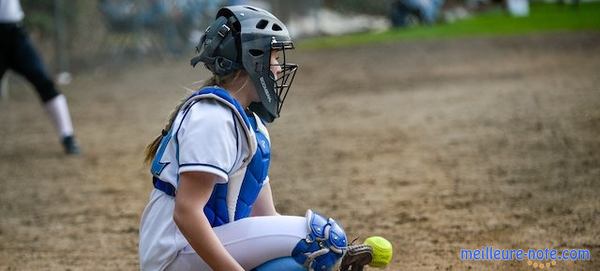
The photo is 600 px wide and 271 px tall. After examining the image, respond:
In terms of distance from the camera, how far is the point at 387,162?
7488mm

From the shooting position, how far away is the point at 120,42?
16109 millimetres

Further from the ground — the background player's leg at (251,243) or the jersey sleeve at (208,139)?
the jersey sleeve at (208,139)

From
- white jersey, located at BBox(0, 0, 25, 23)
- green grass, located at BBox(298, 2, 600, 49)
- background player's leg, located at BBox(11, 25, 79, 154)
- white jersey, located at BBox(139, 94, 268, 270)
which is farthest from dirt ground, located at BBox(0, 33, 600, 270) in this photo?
green grass, located at BBox(298, 2, 600, 49)

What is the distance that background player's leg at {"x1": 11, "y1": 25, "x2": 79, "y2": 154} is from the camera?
8.23m

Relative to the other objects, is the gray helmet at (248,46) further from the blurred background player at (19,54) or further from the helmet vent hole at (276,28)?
the blurred background player at (19,54)

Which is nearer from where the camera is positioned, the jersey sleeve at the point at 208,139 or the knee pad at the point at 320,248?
the jersey sleeve at the point at 208,139

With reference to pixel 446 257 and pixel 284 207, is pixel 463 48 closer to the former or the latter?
pixel 284 207

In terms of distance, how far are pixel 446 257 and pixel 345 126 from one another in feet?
15.4

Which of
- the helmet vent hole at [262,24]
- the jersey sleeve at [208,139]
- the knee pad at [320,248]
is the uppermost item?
the helmet vent hole at [262,24]

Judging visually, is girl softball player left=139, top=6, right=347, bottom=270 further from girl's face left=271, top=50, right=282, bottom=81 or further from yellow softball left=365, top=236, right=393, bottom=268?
yellow softball left=365, top=236, right=393, bottom=268

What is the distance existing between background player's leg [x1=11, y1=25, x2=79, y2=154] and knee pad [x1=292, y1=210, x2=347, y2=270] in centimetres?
536

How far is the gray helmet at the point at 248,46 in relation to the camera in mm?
3350

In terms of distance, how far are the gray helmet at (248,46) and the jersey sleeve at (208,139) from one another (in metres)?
0.18

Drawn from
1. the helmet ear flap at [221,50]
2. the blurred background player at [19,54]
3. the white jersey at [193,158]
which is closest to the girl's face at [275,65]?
the helmet ear flap at [221,50]
